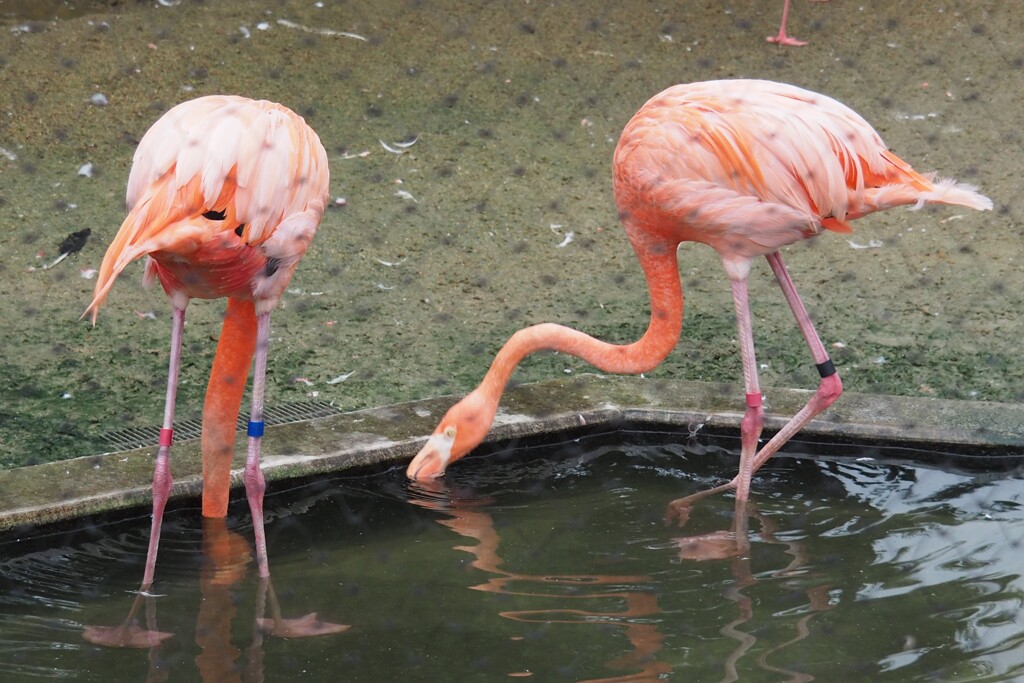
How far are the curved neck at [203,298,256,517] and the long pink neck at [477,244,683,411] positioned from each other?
50cm

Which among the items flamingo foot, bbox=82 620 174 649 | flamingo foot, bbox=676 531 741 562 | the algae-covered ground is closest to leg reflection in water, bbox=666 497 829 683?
flamingo foot, bbox=676 531 741 562

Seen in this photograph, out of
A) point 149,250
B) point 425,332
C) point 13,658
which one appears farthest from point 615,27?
point 13,658

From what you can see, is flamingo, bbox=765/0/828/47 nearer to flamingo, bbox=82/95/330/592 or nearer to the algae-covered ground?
the algae-covered ground

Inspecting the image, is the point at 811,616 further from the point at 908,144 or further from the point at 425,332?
the point at 908,144

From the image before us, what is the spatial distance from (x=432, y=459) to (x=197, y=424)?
674 mm

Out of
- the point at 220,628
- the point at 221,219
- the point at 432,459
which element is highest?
the point at 221,219

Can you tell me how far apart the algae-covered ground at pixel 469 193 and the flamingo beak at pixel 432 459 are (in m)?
0.51

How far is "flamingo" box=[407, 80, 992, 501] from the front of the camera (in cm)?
248

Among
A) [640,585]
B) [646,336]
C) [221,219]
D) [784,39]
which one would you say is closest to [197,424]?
[221,219]

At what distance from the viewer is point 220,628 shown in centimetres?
206

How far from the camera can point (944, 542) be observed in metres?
2.34

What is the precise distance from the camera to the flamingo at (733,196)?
248 centimetres

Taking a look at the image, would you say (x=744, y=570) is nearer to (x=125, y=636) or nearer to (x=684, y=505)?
(x=684, y=505)

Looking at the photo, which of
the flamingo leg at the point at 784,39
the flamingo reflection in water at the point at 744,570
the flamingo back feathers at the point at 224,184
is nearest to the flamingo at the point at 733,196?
the flamingo reflection in water at the point at 744,570
